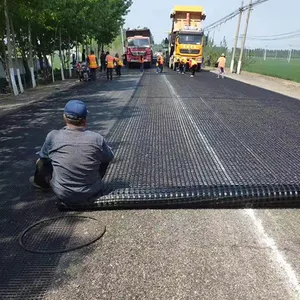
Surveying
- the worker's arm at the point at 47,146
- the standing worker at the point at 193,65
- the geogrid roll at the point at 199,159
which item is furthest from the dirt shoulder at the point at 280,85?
the worker's arm at the point at 47,146

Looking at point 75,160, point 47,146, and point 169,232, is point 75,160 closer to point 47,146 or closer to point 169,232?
point 47,146

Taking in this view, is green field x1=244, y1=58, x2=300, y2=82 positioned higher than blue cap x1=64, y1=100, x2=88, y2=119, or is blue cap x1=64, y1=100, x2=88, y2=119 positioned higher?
blue cap x1=64, y1=100, x2=88, y2=119

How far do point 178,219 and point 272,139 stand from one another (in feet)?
12.3

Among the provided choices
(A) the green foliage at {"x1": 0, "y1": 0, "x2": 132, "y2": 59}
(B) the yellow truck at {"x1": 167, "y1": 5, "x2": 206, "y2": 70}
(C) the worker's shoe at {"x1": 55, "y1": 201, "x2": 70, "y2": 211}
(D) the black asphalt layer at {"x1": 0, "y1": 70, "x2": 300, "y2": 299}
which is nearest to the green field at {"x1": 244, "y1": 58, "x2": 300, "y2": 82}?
(B) the yellow truck at {"x1": 167, "y1": 5, "x2": 206, "y2": 70}

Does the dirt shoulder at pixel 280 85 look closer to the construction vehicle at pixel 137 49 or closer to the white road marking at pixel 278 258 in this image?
the construction vehicle at pixel 137 49

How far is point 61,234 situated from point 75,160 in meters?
0.75

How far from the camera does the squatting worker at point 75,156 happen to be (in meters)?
3.57

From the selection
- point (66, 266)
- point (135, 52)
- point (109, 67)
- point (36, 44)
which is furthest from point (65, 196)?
point (135, 52)

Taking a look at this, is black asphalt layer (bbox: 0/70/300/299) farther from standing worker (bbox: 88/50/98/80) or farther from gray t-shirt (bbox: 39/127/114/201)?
standing worker (bbox: 88/50/98/80)

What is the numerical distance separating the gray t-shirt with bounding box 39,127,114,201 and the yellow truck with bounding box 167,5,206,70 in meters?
24.2

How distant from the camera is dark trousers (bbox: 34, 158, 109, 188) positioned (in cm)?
394

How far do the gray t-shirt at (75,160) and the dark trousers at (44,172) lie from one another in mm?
231

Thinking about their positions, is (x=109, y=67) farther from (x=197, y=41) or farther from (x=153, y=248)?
(x=153, y=248)

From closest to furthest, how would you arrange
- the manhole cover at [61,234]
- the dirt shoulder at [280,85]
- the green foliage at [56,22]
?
the manhole cover at [61,234] < the dirt shoulder at [280,85] < the green foliage at [56,22]
